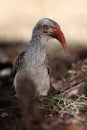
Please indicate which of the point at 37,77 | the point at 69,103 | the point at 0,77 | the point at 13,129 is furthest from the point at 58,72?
the point at 13,129

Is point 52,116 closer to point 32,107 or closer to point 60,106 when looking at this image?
point 60,106

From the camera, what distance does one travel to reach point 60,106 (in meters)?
9.05

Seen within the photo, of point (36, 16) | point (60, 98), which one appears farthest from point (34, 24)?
point (60, 98)

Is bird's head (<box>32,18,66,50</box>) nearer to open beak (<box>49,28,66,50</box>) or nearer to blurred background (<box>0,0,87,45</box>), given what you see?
open beak (<box>49,28,66,50</box>)

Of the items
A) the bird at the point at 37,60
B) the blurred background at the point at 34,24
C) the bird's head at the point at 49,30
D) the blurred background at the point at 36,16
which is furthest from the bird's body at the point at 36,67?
the blurred background at the point at 36,16

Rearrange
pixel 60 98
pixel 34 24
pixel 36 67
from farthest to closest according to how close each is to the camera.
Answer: pixel 34 24, pixel 36 67, pixel 60 98

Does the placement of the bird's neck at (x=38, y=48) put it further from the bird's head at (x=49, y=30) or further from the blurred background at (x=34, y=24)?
the blurred background at (x=34, y=24)

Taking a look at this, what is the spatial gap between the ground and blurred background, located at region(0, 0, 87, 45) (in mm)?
2641

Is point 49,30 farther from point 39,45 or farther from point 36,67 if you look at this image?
point 36,67

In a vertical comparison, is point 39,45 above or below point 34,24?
above

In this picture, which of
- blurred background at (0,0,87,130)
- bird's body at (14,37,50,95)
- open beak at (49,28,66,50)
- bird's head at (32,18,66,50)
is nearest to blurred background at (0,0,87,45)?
Result: blurred background at (0,0,87,130)

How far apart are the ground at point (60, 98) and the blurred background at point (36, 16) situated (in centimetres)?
264

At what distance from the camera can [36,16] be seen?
67.7 ft

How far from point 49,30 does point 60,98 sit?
126 centimetres
